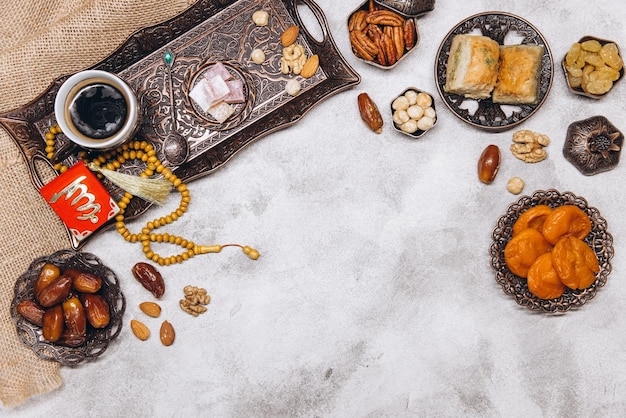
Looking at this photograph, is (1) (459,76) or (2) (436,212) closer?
(1) (459,76)

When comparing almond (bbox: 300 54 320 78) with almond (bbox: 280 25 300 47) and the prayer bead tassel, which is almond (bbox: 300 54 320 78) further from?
the prayer bead tassel

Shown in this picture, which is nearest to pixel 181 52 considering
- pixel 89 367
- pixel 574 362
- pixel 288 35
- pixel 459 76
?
pixel 288 35

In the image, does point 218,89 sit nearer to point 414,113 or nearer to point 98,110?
point 98,110

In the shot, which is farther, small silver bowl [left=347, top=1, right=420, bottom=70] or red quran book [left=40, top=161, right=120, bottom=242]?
small silver bowl [left=347, top=1, right=420, bottom=70]

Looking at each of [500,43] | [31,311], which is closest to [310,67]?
[500,43]

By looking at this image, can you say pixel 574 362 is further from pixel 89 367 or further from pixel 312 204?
pixel 89 367

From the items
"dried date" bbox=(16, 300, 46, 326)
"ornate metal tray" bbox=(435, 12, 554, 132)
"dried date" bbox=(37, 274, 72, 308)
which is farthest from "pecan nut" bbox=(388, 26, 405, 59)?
"dried date" bbox=(16, 300, 46, 326)
